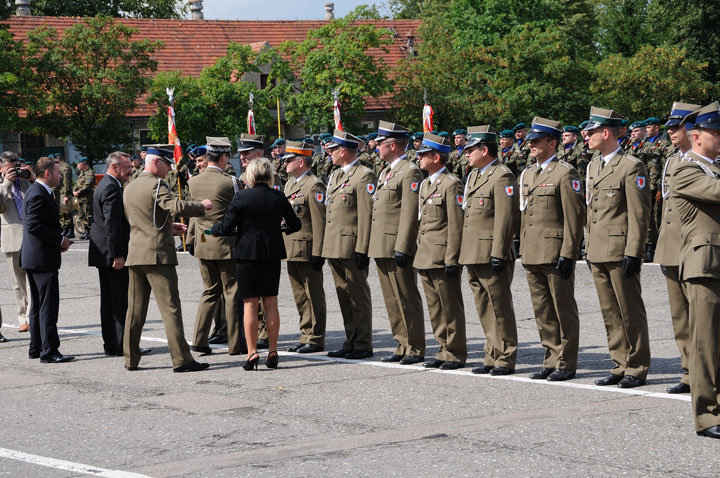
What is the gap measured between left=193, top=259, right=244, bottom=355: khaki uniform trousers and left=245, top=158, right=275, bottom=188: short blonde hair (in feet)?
3.96

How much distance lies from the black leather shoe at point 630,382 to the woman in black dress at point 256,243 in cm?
315

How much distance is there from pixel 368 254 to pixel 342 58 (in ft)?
90.5

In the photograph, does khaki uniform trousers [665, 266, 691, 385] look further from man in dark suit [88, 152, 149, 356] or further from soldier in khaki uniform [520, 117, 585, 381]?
man in dark suit [88, 152, 149, 356]

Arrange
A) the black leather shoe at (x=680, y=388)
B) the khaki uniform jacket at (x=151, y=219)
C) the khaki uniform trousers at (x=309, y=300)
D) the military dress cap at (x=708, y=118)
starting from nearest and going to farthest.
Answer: the military dress cap at (x=708, y=118) → the black leather shoe at (x=680, y=388) → the khaki uniform jacket at (x=151, y=219) → the khaki uniform trousers at (x=309, y=300)

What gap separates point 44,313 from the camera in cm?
1087

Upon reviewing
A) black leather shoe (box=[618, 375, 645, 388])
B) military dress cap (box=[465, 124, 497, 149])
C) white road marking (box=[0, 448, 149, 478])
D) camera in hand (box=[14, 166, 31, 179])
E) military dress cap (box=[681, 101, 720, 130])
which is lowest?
black leather shoe (box=[618, 375, 645, 388])

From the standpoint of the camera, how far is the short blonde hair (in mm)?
9914

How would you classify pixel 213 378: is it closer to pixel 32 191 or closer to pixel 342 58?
pixel 32 191

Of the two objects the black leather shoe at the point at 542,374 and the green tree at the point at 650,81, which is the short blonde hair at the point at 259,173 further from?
the green tree at the point at 650,81

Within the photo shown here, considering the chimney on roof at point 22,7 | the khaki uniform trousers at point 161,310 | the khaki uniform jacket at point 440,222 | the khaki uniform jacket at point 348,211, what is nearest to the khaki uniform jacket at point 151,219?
the khaki uniform trousers at point 161,310

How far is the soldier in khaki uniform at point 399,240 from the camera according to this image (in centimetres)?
1000

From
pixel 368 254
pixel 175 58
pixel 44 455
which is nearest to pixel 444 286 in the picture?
pixel 368 254

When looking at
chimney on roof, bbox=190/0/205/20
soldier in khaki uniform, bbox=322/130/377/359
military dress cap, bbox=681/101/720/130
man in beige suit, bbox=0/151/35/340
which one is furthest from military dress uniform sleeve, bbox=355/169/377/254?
chimney on roof, bbox=190/0/205/20

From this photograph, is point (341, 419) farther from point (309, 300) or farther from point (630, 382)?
point (309, 300)
